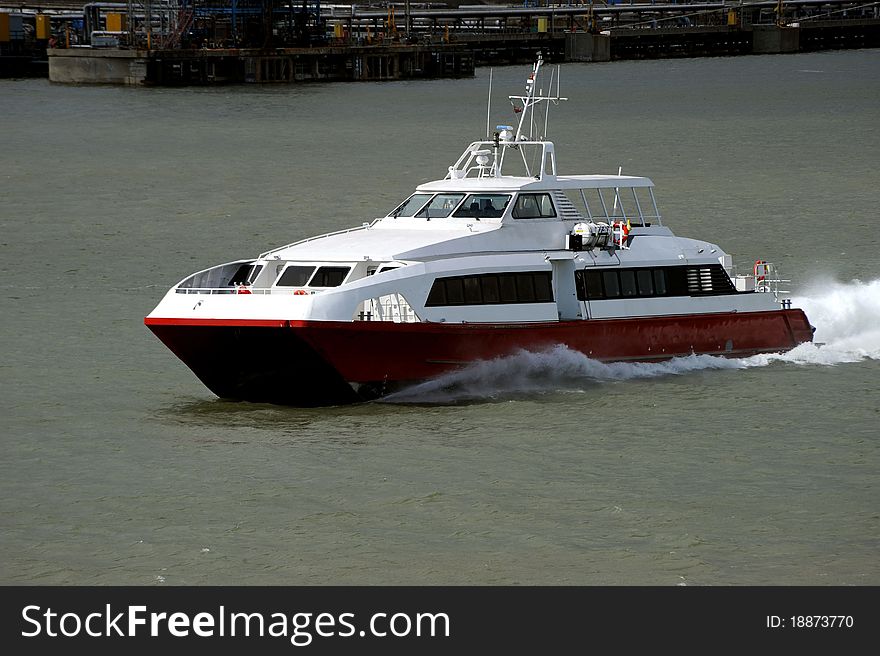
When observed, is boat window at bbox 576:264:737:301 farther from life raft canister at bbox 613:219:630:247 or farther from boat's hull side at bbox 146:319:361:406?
boat's hull side at bbox 146:319:361:406

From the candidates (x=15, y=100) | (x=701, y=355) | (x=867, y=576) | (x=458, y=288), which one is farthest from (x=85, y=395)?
(x=15, y=100)

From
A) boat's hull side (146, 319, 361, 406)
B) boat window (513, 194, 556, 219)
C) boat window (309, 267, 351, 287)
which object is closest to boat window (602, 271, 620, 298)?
boat window (513, 194, 556, 219)

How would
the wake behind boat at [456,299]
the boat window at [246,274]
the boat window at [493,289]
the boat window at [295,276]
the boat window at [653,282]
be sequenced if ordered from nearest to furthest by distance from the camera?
the wake behind boat at [456,299] → the boat window at [295,276] → the boat window at [493,289] → the boat window at [246,274] → the boat window at [653,282]

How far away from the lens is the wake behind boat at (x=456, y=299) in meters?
24.5

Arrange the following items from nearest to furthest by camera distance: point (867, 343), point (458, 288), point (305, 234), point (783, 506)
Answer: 1. point (783, 506)
2. point (458, 288)
3. point (867, 343)
4. point (305, 234)

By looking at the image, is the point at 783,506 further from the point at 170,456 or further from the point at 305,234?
the point at 305,234

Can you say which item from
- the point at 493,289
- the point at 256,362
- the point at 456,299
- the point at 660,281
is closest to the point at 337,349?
the point at 256,362

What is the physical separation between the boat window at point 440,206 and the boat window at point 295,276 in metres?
3.05

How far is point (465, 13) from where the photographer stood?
19188 cm

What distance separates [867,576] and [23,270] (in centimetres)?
2740

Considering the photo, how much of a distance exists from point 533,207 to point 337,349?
5.08m

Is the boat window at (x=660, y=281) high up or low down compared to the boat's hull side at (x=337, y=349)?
up

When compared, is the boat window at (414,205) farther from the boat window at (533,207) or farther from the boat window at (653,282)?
the boat window at (653,282)

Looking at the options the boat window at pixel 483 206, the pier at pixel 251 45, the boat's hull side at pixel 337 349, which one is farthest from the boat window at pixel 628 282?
the pier at pixel 251 45
